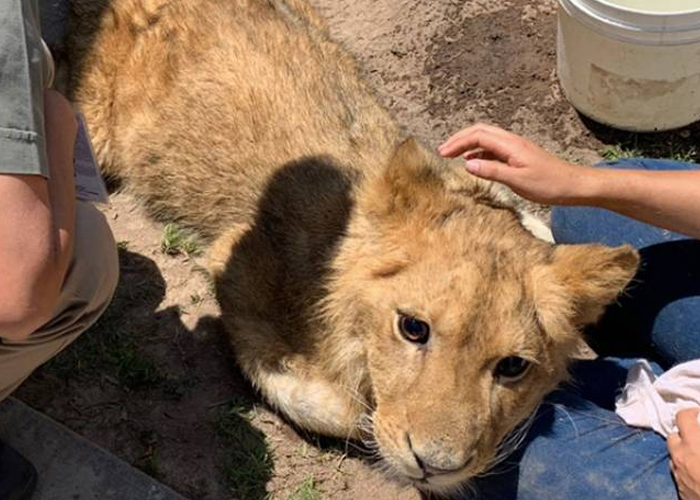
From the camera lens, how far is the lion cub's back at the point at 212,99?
14.4 ft

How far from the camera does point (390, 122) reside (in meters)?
4.66


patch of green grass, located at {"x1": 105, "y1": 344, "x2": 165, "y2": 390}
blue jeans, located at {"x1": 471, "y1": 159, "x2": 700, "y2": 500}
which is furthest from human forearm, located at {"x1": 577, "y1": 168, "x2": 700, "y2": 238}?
patch of green grass, located at {"x1": 105, "y1": 344, "x2": 165, "y2": 390}

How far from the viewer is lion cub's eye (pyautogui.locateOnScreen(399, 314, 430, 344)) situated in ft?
10.8

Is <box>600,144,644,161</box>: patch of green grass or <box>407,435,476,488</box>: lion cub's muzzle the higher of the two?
<box>407,435,476,488</box>: lion cub's muzzle

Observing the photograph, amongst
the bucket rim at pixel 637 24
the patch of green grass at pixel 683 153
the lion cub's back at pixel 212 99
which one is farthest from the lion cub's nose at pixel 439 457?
the patch of green grass at pixel 683 153

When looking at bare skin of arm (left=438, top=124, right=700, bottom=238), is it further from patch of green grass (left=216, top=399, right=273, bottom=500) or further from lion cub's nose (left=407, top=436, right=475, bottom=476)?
patch of green grass (left=216, top=399, right=273, bottom=500)

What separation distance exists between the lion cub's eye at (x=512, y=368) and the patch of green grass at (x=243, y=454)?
4.51ft

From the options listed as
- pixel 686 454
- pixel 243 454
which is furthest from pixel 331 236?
pixel 686 454

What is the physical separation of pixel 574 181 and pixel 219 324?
194 centimetres

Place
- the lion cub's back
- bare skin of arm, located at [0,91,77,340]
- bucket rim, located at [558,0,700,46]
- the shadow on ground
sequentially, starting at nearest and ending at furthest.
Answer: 1. bare skin of arm, located at [0,91,77,340]
2. the shadow on ground
3. the lion cub's back
4. bucket rim, located at [558,0,700,46]

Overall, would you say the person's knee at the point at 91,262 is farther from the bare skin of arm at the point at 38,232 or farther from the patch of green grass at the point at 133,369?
the patch of green grass at the point at 133,369

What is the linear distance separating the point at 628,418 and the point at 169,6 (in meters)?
2.83

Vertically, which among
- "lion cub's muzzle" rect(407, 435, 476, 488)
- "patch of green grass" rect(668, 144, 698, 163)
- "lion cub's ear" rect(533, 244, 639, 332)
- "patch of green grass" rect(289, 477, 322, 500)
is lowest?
"patch of green grass" rect(289, 477, 322, 500)

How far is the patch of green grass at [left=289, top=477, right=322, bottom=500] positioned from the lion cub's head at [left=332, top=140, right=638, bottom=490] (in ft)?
2.86
